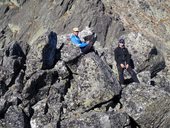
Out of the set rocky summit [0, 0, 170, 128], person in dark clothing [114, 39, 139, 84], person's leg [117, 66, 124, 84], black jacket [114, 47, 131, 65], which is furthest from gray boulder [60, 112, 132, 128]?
black jacket [114, 47, 131, 65]

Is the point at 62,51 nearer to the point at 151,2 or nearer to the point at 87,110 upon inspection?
the point at 87,110

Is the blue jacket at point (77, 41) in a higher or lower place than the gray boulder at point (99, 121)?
higher

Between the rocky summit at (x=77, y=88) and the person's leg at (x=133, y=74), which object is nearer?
the rocky summit at (x=77, y=88)

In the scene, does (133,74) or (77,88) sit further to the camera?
(133,74)

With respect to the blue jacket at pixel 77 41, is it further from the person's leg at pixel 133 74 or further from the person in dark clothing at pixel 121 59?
the person's leg at pixel 133 74

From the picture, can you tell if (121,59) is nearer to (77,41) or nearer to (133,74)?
(133,74)

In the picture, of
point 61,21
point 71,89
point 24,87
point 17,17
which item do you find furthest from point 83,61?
point 17,17

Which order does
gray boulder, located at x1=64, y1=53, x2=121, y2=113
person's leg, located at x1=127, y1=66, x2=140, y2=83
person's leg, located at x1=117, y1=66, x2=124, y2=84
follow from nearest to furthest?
gray boulder, located at x1=64, y1=53, x2=121, y2=113, person's leg, located at x1=117, y1=66, x2=124, y2=84, person's leg, located at x1=127, y1=66, x2=140, y2=83

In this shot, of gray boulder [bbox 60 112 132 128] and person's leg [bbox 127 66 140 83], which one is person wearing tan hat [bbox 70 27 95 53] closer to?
person's leg [bbox 127 66 140 83]

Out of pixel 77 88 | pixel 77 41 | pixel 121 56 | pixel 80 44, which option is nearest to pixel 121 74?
pixel 121 56

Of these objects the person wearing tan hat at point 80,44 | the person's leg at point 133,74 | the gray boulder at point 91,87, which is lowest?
the person's leg at point 133,74

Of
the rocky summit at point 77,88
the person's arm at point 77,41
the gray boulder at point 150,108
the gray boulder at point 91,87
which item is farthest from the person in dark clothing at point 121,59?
the gray boulder at point 150,108

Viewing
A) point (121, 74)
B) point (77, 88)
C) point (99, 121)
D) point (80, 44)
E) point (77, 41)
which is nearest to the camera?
point (99, 121)

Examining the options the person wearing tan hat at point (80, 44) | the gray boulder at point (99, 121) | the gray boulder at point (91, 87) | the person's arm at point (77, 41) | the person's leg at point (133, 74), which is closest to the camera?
the gray boulder at point (99, 121)
